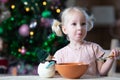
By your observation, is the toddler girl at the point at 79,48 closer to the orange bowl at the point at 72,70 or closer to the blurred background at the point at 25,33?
the orange bowl at the point at 72,70

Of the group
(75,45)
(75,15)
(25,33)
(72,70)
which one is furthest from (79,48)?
(25,33)

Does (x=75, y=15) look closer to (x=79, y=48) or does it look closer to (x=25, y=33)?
(x=79, y=48)

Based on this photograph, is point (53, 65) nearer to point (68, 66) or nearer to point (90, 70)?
point (68, 66)

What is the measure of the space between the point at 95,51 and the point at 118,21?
166 inches

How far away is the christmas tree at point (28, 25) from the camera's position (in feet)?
10.5

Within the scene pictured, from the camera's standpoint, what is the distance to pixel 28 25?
330cm

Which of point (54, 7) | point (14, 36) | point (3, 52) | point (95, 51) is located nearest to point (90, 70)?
point (95, 51)

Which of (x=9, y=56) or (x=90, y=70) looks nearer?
(x=90, y=70)

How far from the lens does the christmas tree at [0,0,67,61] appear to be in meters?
3.21

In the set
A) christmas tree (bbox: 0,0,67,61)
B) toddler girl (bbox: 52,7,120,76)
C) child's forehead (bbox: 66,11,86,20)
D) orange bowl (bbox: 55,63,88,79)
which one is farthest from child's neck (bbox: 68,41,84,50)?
christmas tree (bbox: 0,0,67,61)

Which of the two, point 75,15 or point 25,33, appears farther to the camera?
point 25,33

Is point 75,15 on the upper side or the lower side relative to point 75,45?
upper

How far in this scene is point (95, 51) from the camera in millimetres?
1685

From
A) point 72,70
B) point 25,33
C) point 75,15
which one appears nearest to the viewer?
point 72,70
